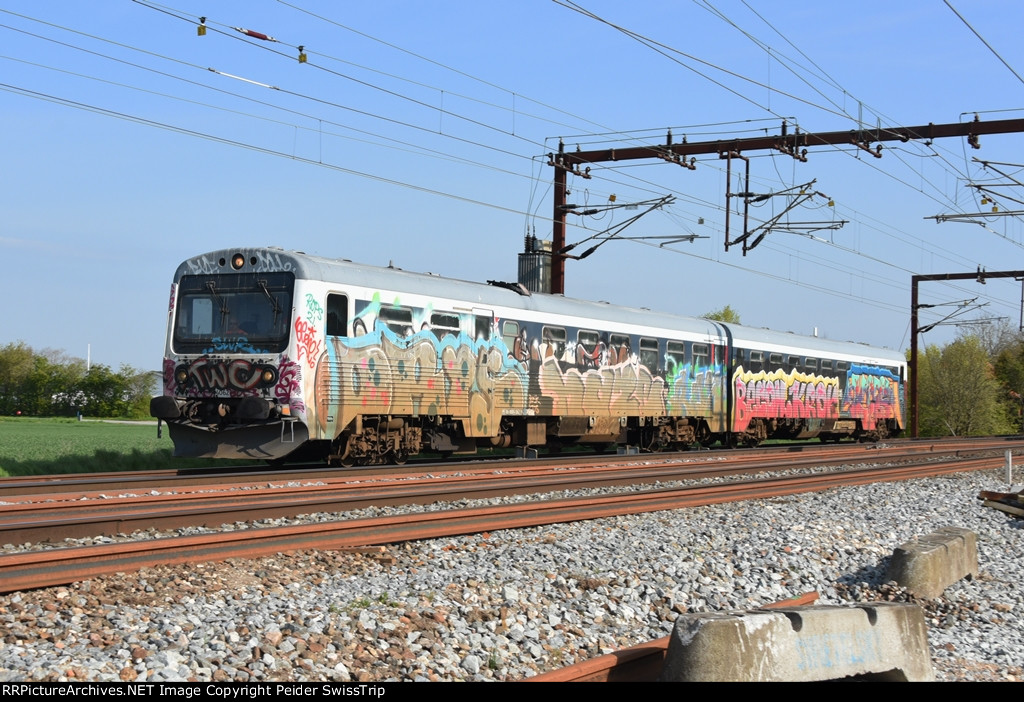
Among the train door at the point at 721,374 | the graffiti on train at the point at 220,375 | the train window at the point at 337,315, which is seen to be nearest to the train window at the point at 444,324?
the train window at the point at 337,315

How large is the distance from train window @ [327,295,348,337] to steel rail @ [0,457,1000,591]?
507 centimetres

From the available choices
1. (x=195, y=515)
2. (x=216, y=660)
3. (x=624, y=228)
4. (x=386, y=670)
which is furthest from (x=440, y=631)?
(x=624, y=228)

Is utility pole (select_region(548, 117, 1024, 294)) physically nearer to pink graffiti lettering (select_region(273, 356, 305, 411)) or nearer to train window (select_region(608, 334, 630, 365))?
train window (select_region(608, 334, 630, 365))

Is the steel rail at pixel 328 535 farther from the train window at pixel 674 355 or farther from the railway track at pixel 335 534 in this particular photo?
the train window at pixel 674 355

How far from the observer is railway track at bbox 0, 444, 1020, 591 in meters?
6.95

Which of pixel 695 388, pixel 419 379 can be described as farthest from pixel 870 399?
pixel 419 379

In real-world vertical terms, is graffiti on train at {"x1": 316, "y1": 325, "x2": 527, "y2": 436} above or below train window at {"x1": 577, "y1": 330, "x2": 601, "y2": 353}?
below

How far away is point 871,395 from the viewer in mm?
34062

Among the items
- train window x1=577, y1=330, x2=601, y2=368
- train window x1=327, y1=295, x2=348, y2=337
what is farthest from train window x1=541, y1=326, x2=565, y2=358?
train window x1=327, y1=295, x2=348, y2=337

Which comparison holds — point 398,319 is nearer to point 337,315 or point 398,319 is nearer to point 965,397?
point 337,315

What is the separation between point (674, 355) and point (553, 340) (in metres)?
4.91

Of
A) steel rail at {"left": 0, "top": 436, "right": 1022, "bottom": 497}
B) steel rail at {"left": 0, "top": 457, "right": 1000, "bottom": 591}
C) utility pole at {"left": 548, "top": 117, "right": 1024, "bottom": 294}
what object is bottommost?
steel rail at {"left": 0, "top": 457, "right": 1000, "bottom": 591}

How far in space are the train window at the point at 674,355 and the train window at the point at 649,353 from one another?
0.64m
